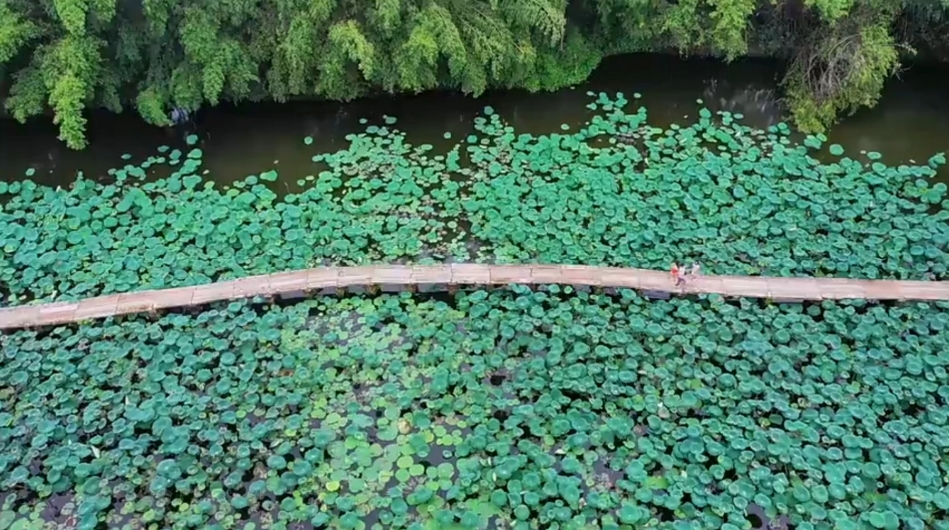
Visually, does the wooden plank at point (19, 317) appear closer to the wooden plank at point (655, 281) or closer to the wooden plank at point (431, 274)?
the wooden plank at point (431, 274)

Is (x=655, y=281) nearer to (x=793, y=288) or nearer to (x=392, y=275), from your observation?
(x=793, y=288)

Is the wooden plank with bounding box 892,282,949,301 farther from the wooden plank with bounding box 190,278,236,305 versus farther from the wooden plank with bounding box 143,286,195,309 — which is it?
the wooden plank with bounding box 143,286,195,309

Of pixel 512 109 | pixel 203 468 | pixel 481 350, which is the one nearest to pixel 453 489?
pixel 481 350

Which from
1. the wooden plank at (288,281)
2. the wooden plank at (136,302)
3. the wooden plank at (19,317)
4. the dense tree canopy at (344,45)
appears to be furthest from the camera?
the dense tree canopy at (344,45)

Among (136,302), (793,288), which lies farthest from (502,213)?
(136,302)

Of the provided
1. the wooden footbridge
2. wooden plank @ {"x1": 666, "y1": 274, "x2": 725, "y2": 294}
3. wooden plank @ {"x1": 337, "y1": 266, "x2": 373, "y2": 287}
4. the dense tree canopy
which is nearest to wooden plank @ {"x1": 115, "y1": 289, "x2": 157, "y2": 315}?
the wooden footbridge

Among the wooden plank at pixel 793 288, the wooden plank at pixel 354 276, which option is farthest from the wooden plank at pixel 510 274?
the wooden plank at pixel 793 288
